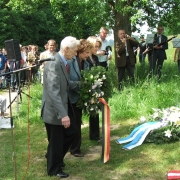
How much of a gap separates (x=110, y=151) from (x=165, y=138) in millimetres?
999

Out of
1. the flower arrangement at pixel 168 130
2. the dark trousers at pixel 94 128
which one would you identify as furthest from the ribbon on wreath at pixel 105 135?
the flower arrangement at pixel 168 130

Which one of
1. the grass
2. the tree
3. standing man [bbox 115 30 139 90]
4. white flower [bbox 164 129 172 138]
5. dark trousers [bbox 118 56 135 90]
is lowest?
the grass

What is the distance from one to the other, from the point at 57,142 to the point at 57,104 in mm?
594

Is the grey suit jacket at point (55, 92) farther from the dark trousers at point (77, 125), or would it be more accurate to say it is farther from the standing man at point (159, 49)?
the standing man at point (159, 49)

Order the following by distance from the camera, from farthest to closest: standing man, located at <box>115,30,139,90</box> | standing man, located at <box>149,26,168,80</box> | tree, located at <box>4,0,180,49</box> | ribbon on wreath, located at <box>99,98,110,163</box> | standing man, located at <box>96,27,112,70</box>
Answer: standing man, located at <box>149,26,168,80</box> → tree, located at <box>4,0,180,49</box> → standing man, located at <box>115,30,139,90</box> → standing man, located at <box>96,27,112,70</box> → ribbon on wreath, located at <box>99,98,110,163</box>

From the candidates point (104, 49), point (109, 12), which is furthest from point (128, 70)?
point (109, 12)

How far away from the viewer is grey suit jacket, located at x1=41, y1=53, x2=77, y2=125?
14.0ft

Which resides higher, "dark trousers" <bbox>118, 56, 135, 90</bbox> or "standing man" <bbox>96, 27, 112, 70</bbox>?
"standing man" <bbox>96, 27, 112, 70</bbox>

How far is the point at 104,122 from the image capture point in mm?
5250

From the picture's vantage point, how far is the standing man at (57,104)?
14.0 ft

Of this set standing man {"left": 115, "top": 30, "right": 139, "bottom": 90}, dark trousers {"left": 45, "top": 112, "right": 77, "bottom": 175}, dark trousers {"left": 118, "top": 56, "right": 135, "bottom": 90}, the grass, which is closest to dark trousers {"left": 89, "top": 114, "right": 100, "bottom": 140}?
the grass

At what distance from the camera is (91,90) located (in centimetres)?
522

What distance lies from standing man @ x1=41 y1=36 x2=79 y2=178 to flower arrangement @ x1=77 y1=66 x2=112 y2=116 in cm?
61

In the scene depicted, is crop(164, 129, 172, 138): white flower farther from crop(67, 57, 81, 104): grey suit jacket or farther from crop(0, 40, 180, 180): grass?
crop(67, 57, 81, 104): grey suit jacket
